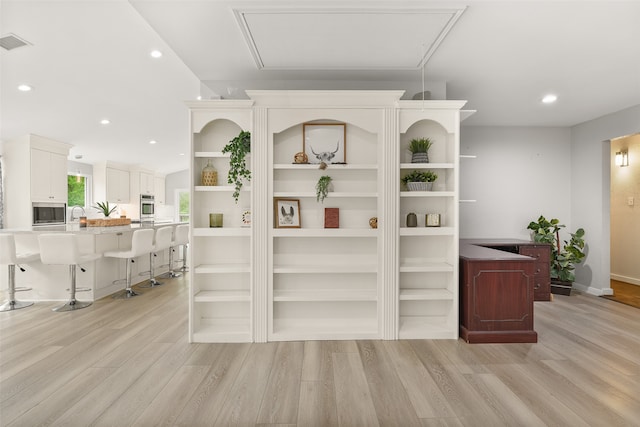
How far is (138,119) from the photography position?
18.9 feet

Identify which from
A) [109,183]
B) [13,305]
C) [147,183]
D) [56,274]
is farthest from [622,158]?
[147,183]

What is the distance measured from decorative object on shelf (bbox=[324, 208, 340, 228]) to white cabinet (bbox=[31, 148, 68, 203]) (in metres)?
5.38

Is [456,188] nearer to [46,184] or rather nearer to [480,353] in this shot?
[480,353]

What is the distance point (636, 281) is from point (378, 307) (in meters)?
5.18

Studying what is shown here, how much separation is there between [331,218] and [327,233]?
17 cm

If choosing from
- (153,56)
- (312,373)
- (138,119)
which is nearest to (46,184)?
(138,119)

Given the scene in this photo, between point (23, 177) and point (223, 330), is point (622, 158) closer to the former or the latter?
point (223, 330)

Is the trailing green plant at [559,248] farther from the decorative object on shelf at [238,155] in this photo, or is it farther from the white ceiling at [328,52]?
the decorative object on shelf at [238,155]

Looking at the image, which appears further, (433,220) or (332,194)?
(433,220)

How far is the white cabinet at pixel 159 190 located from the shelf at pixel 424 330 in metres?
8.80

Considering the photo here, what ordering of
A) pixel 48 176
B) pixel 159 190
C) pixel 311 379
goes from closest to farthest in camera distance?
pixel 311 379 < pixel 48 176 < pixel 159 190

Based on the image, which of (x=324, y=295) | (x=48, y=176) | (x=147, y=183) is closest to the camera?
(x=324, y=295)

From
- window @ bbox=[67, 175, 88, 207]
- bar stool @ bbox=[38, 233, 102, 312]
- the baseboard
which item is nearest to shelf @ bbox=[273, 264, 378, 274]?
bar stool @ bbox=[38, 233, 102, 312]

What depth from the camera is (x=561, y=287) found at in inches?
191
